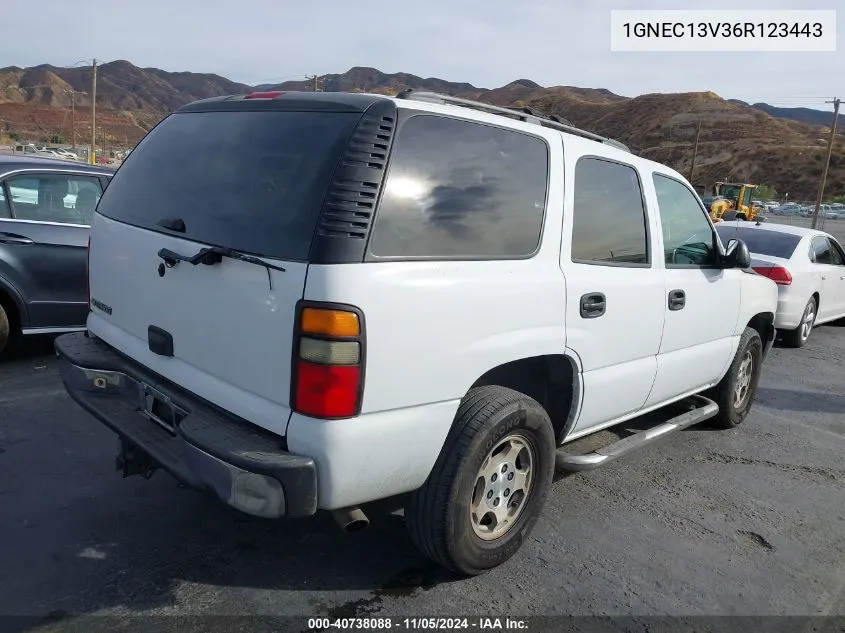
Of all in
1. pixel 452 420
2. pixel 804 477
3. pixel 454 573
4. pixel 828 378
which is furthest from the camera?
pixel 828 378

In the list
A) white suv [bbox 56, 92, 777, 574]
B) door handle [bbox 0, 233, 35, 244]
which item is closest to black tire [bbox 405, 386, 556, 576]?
white suv [bbox 56, 92, 777, 574]

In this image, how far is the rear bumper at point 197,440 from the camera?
2322mm

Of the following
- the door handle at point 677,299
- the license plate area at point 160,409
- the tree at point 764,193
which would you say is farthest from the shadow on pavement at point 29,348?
the tree at point 764,193

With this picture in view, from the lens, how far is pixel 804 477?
14.7ft

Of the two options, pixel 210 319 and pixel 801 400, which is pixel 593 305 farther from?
pixel 801 400

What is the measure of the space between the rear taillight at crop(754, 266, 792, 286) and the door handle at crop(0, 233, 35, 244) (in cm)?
745

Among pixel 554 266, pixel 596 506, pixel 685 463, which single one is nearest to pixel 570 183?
pixel 554 266

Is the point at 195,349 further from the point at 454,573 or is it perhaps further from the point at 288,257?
the point at 454,573

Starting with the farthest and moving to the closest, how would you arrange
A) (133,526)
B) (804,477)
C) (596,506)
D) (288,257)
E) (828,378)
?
(828,378) < (804,477) < (596,506) < (133,526) < (288,257)

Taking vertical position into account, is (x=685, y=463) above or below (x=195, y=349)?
below

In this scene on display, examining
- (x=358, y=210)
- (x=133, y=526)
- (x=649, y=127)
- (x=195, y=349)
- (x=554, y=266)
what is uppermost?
(x=649, y=127)

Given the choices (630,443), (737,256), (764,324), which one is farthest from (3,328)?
(764,324)

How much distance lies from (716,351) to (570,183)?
196 centimetres

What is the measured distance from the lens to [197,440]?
246cm
